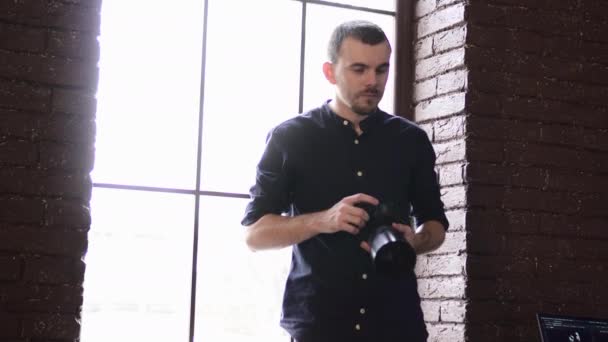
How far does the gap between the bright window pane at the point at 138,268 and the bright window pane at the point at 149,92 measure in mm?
67

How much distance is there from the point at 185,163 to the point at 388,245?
883 mm

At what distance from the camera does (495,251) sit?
9.15 feet

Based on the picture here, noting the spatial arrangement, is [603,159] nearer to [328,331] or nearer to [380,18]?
[380,18]

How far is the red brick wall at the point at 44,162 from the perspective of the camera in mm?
2256

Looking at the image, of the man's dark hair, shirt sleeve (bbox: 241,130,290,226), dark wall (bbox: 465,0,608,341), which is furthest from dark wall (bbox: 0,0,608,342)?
shirt sleeve (bbox: 241,130,290,226)

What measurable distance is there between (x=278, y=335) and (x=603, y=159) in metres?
1.12

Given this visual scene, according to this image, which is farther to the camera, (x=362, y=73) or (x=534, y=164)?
(x=534, y=164)

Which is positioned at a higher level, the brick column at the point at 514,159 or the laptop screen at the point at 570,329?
the brick column at the point at 514,159

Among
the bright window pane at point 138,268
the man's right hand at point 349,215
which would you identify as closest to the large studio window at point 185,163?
the bright window pane at point 138,268

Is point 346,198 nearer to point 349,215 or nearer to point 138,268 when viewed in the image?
point 349,215

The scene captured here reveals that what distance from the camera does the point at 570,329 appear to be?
8.45ft

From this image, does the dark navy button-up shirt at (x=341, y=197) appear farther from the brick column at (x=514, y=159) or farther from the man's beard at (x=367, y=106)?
the brick column at (x=514, y=159)

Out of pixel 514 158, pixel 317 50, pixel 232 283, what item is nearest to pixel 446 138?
pixel 514 158

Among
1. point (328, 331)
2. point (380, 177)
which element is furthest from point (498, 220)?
point (328, 331)
